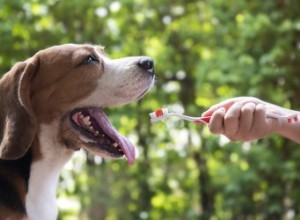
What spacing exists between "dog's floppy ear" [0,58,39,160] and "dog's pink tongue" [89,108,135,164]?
0.76 ft

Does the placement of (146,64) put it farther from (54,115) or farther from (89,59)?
(54,115)

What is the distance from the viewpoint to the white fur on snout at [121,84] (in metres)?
2.34

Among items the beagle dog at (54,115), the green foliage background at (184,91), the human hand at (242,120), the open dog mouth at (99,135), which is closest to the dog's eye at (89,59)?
the beagle dog at (54,115)

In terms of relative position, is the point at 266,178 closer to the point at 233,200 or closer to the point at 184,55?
the point at 233,200

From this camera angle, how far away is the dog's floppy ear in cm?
214

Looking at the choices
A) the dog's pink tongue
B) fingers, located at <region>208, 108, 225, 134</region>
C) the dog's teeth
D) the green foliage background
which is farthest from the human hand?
the green foliage background

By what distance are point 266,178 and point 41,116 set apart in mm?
4211

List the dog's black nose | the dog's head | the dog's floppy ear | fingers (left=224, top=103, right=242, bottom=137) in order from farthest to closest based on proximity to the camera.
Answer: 1. the dog's black nose
2. the dog's head
3. the dog's floppy ear
4. fingers (left=224, top=103, right=242, bottom=137)

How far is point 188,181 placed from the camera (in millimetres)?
7926

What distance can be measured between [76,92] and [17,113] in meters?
0.25

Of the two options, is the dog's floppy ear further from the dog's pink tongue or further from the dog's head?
the dog's pink tongue

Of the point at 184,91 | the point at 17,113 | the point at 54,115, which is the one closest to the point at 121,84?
the point at 54,115

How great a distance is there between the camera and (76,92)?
2352 millimetres

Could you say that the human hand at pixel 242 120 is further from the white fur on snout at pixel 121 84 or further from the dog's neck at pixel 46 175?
the dog's neck at pixel 46 175
